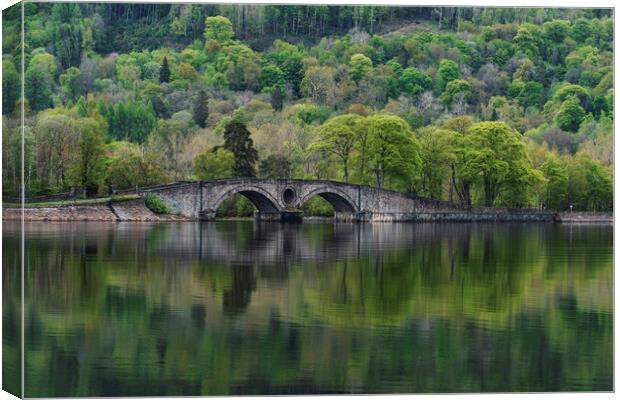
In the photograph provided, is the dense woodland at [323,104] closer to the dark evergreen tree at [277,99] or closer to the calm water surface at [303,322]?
the dark evergreen tree at [277,99]

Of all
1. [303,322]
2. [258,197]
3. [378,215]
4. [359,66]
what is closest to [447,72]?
[359,66]

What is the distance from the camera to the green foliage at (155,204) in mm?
61284

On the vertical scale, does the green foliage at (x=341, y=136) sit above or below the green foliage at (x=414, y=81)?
below

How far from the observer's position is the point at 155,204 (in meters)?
61.7

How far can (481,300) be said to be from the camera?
71.4 ft

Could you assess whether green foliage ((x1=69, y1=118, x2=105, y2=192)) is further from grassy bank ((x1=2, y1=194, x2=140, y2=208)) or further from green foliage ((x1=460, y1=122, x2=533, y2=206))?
green foliage ((x1=460, y1=122, x2=533, y2=206))

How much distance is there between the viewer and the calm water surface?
44.9 feet

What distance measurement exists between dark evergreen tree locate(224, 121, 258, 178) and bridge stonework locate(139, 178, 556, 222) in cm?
534

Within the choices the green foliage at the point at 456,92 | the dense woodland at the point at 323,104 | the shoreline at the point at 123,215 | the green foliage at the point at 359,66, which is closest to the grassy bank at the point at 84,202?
the shoreline at the point at 123,215

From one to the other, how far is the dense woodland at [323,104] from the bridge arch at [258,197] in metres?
3.57

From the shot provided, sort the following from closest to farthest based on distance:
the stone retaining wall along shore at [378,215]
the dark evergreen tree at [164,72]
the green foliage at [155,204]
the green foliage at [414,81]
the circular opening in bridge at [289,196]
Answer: the stone retaining wall along shore at [378,215] → the green foliage at [155,204] → the green foliage at [414,81] → the circular opening in bridge at [289,196] → the dark evergreen tree at [164,72]

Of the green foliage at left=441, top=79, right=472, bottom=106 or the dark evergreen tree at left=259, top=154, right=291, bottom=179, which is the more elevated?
the green foliage at left=441, top=79, right=472, bottom=106

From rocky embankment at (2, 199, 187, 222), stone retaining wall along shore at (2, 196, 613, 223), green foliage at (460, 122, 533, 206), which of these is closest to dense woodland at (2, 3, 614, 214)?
green foliage at (460, 122, 533, 206)

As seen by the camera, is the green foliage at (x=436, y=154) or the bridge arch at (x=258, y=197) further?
the green foliage at (x=436, y=154)
